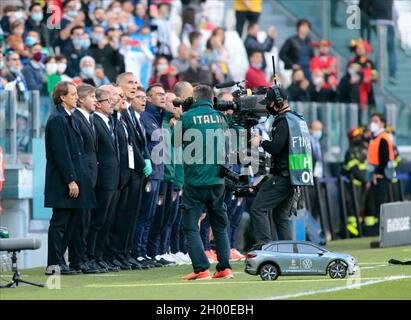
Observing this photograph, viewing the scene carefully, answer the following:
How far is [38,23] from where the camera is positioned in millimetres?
24766

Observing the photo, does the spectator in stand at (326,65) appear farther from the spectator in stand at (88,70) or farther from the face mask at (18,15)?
the face mask at (18,15)

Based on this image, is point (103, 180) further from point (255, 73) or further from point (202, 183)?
point (255, 73)

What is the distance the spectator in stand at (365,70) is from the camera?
3139cm

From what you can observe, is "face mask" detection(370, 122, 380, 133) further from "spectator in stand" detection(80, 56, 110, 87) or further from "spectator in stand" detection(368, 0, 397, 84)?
"spectator in stand" detection(80, 56, 110, 87)

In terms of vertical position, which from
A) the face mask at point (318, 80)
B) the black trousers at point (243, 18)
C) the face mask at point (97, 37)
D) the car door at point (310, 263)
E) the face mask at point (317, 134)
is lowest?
the car door at point (310, 263)

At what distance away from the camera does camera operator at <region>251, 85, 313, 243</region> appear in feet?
59.4

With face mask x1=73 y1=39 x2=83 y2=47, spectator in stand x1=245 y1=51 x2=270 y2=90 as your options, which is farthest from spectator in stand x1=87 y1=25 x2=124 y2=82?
spectator in stand x1=245 y1=51 x2=270 y2=90

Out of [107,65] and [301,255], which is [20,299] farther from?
[107,65]

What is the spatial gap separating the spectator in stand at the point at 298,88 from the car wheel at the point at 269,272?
13.4 m

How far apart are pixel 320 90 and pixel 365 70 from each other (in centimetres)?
187

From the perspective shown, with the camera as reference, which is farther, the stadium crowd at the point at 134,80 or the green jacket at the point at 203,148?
the stadium crowd at the point at 134,80

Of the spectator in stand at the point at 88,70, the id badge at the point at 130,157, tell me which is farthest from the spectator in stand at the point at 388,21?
the id badge at the point at 130,157

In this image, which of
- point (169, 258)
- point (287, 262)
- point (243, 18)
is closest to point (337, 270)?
point (287, 262)

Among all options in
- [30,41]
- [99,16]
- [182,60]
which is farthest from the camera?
A: [182,60]
